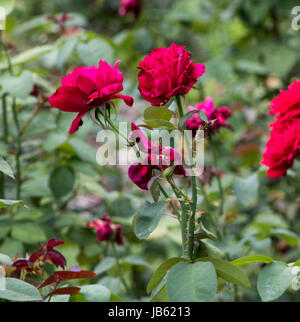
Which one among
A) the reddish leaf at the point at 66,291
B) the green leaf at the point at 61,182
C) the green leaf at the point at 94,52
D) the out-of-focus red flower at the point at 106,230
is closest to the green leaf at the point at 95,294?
the reddish leaf at the point at 66,291

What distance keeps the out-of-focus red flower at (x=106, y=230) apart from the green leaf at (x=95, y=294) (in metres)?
0.35

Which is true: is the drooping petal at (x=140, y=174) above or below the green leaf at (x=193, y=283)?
above

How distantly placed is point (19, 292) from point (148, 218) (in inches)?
7.1

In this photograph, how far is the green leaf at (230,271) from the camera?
0.57 metres

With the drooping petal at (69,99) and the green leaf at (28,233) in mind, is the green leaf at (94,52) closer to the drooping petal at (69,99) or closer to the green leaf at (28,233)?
the green leaf at (28,233)

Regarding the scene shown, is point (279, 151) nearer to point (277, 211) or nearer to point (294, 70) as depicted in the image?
point (277, 211)

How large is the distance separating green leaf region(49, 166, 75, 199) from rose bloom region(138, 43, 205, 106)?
1.91ft

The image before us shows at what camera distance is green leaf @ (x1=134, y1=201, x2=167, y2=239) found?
0.59 metres

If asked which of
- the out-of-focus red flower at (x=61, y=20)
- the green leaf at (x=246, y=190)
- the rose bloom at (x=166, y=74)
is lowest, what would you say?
the green leaf at (x=246, y=190)

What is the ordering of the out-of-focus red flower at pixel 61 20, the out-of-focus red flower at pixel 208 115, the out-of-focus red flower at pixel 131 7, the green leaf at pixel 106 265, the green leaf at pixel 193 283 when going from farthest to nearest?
1. the out-of-focus red flower at pixel 131 7
2. the out-of-focus red flower at pixel 61 20
3. the green leaf at pixel 106 265
4. the out-of-focus red flower at pixel 208 115
5. the green leaf at pixel 193 283

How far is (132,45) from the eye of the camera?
1945mm

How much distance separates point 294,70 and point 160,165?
1759 mm
